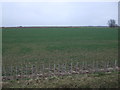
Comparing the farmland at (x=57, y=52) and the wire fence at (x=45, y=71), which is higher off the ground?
the farmland at (x=57, y=52)

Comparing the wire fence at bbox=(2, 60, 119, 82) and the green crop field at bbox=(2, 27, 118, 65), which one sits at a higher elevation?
the green crop field at bbox=(2, 27, 118, 65)

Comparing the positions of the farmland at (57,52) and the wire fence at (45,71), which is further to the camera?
the farmland at (57,52)

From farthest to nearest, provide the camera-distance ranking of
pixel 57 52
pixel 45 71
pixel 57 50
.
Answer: pixel 57 50
pixel 57 52
pixel 45 71

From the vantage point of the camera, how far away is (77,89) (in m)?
4.05

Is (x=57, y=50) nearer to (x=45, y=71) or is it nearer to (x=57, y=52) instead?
(x=57, y=52)

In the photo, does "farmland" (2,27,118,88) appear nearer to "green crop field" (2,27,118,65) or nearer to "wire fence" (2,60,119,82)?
"green crop field" (2,27,118,65)

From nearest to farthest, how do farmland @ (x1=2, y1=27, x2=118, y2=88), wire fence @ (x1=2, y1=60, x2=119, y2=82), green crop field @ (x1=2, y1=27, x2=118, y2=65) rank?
wire fence @ (x1=2, y1=60, x2=119, y2=82)
farmland @ (x1=2, y1=27, x2=118, y2=88)
green crop field @ (x1=2, y1=27, x2=118, y2=65)

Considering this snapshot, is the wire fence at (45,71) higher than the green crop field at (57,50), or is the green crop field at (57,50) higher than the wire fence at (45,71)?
the green crop field at (57,50)

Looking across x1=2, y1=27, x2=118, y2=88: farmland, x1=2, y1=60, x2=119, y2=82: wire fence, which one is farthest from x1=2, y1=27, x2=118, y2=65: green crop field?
x1=2, y1=60, x2=119, y2=82: wire fence

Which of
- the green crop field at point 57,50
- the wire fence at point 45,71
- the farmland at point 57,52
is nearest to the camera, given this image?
the wire fence at point 45,71

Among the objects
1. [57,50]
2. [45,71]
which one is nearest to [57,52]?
[57,50]

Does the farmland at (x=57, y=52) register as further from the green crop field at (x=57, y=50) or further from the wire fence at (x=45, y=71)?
the wire fence at (x=45, y=71)

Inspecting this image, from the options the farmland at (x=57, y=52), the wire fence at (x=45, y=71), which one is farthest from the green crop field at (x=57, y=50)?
the wire fence at (x=45, y=71)

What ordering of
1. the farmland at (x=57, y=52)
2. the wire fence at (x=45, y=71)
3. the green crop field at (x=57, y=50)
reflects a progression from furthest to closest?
the green crop field at (x=57, y=50) → the farmland at (x=57, y=52) → the wire fence at (x=45, y=71)
